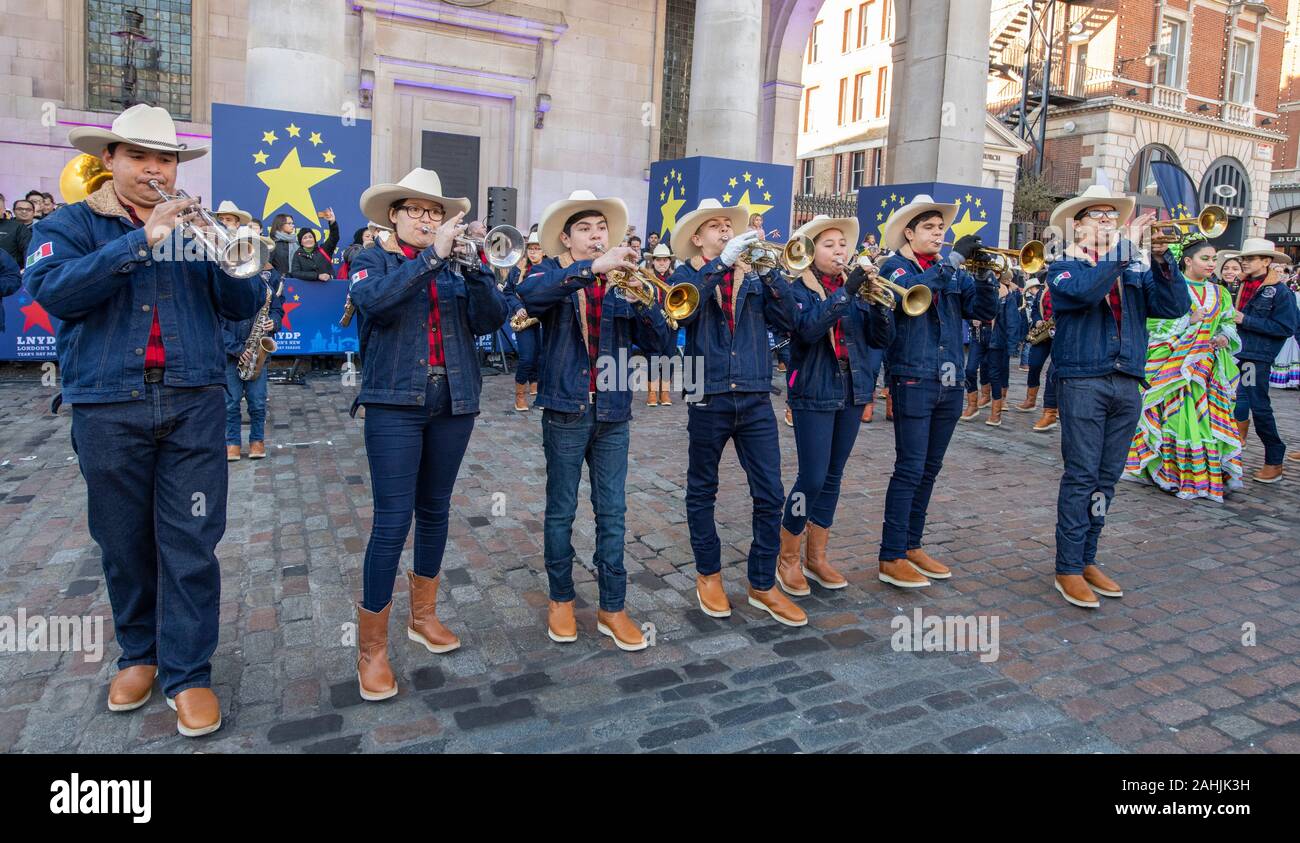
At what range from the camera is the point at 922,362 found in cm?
541

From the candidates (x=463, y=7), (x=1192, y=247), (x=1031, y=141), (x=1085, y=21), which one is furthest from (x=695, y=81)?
(x=1085, y=21)

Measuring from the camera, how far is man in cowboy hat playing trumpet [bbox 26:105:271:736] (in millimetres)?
3400

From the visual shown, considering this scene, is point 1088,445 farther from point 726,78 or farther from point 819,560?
point 726,78

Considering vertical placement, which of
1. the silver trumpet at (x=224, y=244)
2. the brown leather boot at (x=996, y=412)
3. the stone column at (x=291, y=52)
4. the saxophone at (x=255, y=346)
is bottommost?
the brown leather boot at (x=996, y=412)

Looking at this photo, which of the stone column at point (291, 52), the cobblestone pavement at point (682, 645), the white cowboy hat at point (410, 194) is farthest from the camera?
the stone column at point (291, 52)

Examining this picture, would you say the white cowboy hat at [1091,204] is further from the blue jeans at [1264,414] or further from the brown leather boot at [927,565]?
the blue jeans at [1264,414]

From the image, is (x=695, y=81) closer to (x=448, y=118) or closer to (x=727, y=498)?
(x=448, y=118)

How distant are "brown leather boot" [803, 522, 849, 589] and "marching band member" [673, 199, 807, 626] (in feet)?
1.87

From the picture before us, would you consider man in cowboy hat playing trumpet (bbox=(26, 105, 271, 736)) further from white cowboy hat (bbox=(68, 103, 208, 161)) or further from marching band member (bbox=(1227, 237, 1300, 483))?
marching band member (bbox=(1227, 237, 1300, 483))

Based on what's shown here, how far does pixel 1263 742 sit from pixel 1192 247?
5.40 metres

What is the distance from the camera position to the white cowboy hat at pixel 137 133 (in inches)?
135

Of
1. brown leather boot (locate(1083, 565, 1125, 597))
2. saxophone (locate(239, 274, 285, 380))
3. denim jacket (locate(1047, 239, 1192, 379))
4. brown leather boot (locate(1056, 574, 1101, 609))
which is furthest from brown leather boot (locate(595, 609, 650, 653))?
saxophone (locate(239, 274, 285, 380))

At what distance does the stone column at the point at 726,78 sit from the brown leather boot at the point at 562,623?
420 inches

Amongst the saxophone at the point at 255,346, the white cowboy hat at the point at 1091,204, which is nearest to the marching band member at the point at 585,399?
the white cowboy hat at the point at 1091,204
